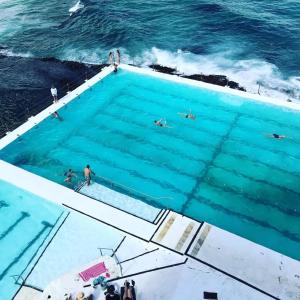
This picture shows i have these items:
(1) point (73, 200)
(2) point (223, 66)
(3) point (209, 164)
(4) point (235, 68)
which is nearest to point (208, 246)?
(1) point (73, 200)

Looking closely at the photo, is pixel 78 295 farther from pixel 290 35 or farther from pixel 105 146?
pixel 290 35

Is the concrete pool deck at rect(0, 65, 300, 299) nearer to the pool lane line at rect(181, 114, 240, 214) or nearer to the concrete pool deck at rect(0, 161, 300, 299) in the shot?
the concrete pool deck at rect(0, 161, 300, 299)

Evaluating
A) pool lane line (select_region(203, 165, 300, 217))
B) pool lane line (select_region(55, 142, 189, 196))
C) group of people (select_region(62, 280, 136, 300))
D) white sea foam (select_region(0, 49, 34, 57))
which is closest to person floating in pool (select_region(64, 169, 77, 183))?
pool lane line (select_region(55, 142, 189, 196))

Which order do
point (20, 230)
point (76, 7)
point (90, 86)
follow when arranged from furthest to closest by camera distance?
point (76, 7)
point (90, 86)
point (20, 230)

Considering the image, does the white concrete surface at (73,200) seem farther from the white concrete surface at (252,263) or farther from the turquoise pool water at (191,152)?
the white concrete surface at (252,263)

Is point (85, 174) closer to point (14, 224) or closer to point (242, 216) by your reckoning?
point (14, 224)

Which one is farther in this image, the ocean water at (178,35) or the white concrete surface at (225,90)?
the ocean water at (178,35)

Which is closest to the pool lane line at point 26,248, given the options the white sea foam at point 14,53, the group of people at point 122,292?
the group of people at point 122,292

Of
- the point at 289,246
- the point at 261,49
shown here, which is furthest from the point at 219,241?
the point at 261,49
